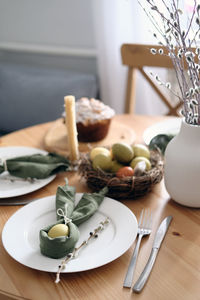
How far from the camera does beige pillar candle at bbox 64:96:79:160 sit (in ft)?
4.21

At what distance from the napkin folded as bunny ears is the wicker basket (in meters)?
0.03

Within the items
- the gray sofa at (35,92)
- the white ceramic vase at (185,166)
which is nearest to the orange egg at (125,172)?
the white ceramic vase at (185,166)

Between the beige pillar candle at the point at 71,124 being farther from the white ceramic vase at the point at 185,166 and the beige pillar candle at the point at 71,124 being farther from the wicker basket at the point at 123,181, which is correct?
the white ceramic vase at the point at 185,166

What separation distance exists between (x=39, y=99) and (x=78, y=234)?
5.84 ft

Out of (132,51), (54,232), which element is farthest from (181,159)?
(132,51)

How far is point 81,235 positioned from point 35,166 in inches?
14.5

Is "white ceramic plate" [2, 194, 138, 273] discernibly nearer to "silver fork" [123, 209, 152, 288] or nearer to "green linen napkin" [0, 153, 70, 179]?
"silver fork" [123, 209, 152, 288]

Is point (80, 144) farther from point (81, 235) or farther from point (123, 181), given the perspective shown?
point (81, 235)

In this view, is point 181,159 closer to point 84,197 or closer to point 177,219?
point 177,219

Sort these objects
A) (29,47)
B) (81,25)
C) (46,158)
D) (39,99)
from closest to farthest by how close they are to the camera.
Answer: (46,158)
(39,99)
(81,25)
(29,47)

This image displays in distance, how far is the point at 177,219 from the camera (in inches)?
39.5

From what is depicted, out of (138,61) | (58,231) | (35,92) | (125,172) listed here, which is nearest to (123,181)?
(125,172)

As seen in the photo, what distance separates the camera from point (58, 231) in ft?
2.80

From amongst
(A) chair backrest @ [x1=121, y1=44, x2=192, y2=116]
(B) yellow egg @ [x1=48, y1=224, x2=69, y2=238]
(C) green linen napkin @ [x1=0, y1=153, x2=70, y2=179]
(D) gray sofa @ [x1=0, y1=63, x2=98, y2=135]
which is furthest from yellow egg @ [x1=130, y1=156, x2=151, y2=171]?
(D) gray sofa @ [x1=0, y1=63, x2=98, y2=135]
